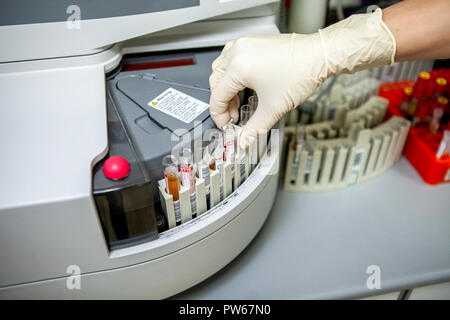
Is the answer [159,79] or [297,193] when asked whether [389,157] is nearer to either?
[297,193]

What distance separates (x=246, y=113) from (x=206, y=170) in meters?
0.19

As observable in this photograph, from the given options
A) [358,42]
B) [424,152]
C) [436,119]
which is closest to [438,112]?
[436,119]

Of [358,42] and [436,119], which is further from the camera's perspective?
[436,119]

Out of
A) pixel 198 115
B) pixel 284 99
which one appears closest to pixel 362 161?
pixel 284 99

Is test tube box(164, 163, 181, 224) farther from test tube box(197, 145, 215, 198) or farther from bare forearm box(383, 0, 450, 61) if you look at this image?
bare forearm box(383, 0, 450, 61)

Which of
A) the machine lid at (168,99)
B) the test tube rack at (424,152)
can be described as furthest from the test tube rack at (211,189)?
the test tube rack at (424,152)

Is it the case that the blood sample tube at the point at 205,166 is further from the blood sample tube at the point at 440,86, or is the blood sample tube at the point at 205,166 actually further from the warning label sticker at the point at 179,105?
the blood sample tube at the point at 440,86

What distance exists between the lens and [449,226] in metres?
1.09

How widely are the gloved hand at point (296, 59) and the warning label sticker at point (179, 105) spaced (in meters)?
0.05

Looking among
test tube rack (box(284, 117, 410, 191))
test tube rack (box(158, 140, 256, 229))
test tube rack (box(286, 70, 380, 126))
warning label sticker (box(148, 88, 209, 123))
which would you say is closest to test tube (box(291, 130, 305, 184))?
test tube rack (box(284, 117, 410, 191))

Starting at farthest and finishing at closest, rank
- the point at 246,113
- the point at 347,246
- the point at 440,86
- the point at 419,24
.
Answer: the point at 440,86, the point at 347,246, the point at 246,113, the point at 419,24

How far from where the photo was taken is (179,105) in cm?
83

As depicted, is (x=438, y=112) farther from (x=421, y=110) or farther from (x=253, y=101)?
(x=253, y=101)

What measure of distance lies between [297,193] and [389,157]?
0.32m
